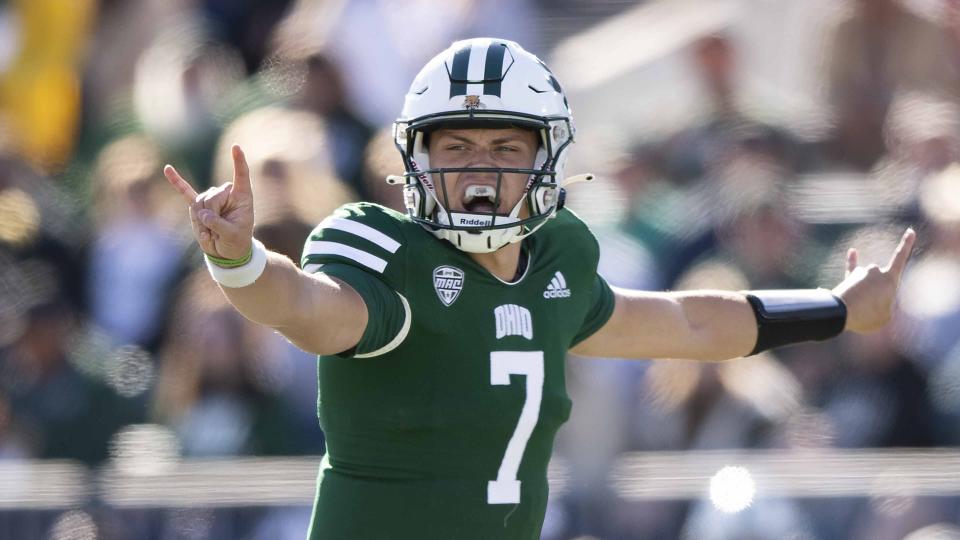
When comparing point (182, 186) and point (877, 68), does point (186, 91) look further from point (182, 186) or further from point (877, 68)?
point (182, 186)

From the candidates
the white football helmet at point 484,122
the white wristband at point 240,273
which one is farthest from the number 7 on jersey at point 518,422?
the white wristband at point 240,273

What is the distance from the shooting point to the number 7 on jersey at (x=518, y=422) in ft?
12.5

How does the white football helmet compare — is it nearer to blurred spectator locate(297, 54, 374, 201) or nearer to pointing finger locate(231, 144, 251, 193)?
pointing finger locate(231, 144, 251, 193)

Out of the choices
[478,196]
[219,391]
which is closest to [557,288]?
[478,196]

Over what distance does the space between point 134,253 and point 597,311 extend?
127 inches

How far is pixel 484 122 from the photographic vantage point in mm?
3928

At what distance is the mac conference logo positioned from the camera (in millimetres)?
3762

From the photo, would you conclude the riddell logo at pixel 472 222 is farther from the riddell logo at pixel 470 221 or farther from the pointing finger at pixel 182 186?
the pointing finger at pixel 182 186

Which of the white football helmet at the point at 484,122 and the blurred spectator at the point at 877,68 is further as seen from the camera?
the blurred spectator at the point at 877,68

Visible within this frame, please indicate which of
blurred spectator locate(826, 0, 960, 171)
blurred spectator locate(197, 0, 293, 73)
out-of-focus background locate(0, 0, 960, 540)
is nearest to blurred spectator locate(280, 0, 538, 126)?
out-of-focus background locate(0, 0, 960, 540)

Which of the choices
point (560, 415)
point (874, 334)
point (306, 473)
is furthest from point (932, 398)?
point (560, 415)

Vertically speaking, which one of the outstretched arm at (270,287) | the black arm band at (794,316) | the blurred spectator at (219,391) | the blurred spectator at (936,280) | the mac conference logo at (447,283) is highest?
the outstretched arm at (270,287)

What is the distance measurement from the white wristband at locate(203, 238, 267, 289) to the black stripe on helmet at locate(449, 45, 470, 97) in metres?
0.88

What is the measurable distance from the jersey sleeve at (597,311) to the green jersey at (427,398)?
0.38 metres
